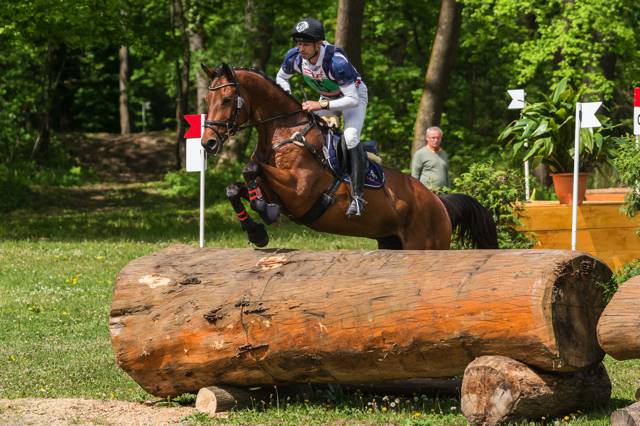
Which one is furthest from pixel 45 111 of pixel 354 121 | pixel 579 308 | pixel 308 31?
pixel 579 308

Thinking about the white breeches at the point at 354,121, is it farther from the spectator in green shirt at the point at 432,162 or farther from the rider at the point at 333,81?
the spectator in green shirt at the point at 432,162

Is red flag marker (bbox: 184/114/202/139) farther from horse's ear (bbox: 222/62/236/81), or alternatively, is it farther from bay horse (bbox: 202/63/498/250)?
horse's ear (bbox: 222/62/236/81)

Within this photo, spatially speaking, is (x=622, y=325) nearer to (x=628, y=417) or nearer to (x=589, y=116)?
(x=628, y=417)

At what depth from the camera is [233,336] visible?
776 cm

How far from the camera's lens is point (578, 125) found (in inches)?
511

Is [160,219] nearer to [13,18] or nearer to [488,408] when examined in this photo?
[13,18]

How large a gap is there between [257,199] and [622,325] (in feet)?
10.9

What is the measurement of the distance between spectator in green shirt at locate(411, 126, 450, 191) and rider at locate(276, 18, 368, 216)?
225 inches

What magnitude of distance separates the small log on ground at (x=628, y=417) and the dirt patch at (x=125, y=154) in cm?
2995

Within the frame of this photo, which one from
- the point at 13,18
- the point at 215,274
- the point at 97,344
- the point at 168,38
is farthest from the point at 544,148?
the point at 168,38

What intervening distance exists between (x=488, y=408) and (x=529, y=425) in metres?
0.25

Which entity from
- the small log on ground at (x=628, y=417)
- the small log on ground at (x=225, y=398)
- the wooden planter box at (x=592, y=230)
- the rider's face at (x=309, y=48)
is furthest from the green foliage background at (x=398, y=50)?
the small log on ground at (x=628, y=417)

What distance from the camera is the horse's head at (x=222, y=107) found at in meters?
8.93

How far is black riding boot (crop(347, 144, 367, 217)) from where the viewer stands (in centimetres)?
960
